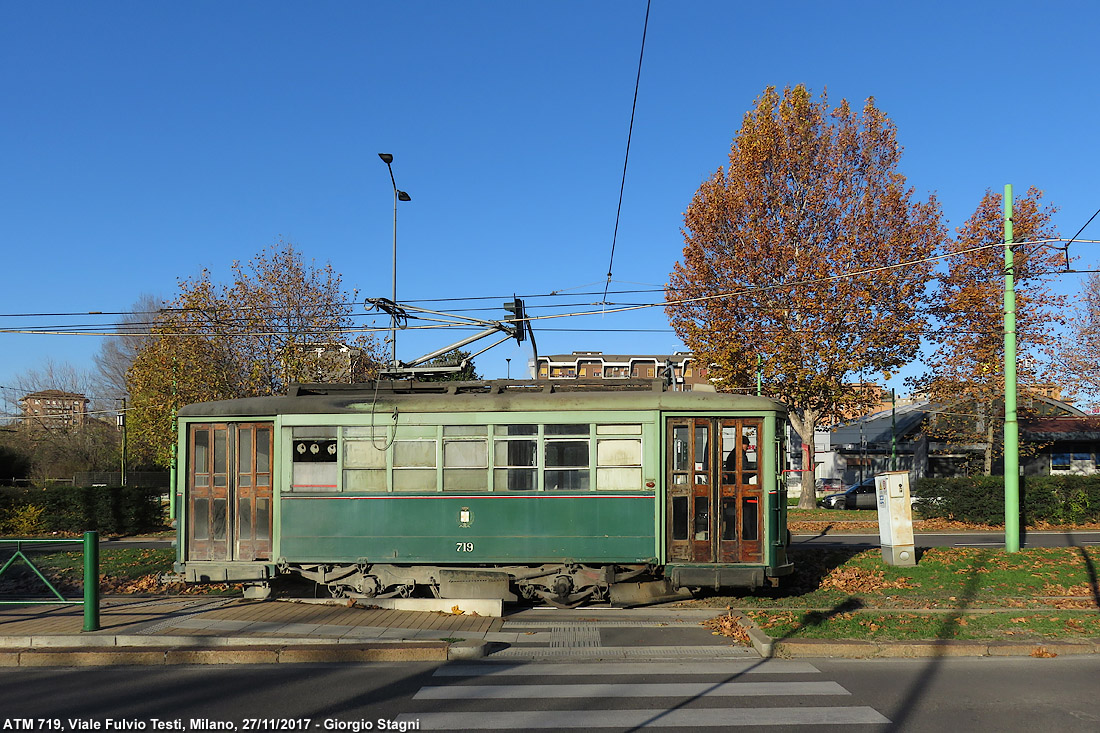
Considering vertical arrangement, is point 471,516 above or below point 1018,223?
below

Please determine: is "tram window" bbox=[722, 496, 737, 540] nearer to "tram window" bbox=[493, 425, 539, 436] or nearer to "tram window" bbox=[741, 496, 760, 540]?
"tram window" bbox=[741, 496, 760, 540]

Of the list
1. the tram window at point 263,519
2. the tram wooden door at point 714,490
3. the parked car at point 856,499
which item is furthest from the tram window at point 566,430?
the parked car at point 856,499

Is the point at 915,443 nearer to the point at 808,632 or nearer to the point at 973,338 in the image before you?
the point at 973,338

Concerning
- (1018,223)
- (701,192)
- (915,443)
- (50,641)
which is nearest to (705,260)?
(701,192)

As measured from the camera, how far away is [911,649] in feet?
30.0

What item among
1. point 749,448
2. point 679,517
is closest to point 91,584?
point 679,517

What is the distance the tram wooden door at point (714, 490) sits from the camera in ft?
38.4

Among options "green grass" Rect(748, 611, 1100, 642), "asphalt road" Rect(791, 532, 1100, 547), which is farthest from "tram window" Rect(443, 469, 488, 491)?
"asphalt road" Rect(791, 532, 1100, 547)

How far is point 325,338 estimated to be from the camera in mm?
27094

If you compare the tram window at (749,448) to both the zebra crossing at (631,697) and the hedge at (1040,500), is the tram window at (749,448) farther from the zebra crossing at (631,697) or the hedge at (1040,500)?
the hedge at (1040,500)

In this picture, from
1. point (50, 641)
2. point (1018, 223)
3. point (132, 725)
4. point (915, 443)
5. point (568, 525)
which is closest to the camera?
point (132, 725)

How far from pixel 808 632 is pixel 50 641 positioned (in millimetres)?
8921

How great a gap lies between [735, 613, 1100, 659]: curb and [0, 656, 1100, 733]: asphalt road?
179 mm

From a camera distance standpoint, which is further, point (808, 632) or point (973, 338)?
point (973, 338)
